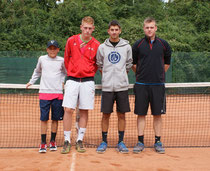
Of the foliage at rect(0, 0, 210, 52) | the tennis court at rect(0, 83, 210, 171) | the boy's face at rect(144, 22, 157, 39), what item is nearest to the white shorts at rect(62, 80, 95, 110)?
the tennis court at rect(0, 83, 210, 171)

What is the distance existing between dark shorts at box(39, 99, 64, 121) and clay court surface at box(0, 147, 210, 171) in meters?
0.55

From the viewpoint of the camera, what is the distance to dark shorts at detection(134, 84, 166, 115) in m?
4.81

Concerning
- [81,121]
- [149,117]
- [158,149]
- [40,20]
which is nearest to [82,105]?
[81,121]

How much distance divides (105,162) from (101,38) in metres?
14.9

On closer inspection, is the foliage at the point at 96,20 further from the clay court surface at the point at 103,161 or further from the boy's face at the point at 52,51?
the clay court surface at the point at 103,161

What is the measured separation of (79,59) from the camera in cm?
468

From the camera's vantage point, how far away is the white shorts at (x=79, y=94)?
4.68 metres

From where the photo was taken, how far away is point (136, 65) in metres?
4.96

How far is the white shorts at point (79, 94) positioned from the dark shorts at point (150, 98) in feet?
2.47

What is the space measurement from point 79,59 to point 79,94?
55cm

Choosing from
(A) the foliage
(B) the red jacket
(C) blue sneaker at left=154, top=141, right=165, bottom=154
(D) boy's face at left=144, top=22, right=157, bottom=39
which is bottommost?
(C) blue sneaker at left=154, top=141, right=165, bottom=154

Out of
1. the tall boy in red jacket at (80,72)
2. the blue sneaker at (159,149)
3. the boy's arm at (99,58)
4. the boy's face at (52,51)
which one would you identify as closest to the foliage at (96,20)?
the boy's face at (52,51)

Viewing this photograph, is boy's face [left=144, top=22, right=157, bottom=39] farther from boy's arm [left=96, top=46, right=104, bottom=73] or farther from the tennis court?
the tennis court

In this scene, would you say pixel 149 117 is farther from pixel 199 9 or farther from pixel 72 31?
pixel 199 9
